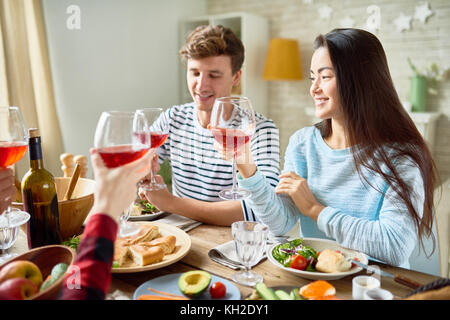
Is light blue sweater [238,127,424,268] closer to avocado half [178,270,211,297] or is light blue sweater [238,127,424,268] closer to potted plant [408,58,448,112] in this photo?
avocado half [178,270,211,297]

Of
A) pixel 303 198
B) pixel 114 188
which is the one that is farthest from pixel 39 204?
pixel 303 198

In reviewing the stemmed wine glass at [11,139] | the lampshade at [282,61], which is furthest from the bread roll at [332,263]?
the lampshade at [282,61]

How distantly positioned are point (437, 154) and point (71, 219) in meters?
3.33

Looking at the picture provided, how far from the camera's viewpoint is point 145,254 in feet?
3.38

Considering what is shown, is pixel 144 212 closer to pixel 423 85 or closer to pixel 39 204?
pixel 39 204

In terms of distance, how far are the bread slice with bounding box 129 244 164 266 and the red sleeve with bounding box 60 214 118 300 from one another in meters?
0.34

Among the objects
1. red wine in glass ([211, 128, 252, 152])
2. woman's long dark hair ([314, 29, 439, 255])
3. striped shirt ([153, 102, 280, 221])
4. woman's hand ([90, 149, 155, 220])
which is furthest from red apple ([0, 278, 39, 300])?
Answer: striped shirt ([153, 102, 280, 221])

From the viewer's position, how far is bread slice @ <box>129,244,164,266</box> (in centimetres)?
103

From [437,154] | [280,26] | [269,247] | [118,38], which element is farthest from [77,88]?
[437,154]

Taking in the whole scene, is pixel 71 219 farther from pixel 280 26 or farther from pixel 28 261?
pixel 280 26

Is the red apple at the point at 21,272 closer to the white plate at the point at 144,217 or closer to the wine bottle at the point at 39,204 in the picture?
the wine bottle at the point at 39,204

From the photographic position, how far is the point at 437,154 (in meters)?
3.55

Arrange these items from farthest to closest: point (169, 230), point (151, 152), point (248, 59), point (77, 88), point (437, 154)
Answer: point (248, 59) < point (437, 154) < point (77, 88) < point (169, 230) < point (151, 152)

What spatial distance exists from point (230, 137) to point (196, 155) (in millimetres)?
869
